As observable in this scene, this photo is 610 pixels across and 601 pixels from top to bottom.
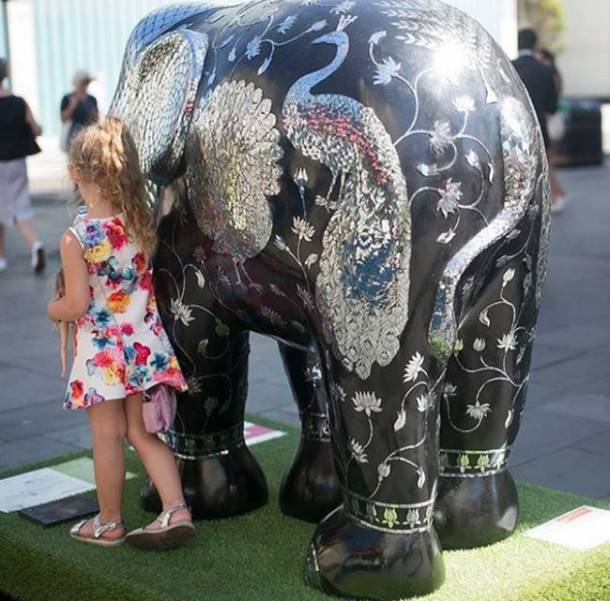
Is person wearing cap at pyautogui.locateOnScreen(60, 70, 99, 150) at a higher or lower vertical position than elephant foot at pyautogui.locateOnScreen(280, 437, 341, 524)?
higher

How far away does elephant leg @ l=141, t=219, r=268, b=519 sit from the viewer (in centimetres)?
288

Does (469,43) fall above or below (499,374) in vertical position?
above

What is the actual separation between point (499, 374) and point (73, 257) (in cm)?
103

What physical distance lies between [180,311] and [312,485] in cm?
64

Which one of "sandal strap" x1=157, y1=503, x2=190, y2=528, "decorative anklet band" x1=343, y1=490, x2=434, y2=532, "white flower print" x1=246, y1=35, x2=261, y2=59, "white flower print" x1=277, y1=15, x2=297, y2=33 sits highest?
"white flower print" x1=277, y1=15, x2=297, y2=33

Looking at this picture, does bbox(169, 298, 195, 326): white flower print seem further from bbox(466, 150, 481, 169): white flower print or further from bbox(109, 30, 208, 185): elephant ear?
bbox(466, 150, 481, 169): white flower print

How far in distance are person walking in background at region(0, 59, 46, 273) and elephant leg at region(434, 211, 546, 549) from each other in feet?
18.2

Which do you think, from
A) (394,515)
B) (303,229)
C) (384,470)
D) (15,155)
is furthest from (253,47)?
(15,155)

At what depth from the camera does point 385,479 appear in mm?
2508

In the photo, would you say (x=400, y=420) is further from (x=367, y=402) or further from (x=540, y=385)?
(x=540, y=385)

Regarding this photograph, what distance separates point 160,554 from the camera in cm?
292

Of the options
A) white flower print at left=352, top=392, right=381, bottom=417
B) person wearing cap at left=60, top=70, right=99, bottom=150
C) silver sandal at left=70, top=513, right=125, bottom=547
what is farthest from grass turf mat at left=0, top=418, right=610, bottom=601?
person wearing cap at left=60, top=70, right=99, bottom=150

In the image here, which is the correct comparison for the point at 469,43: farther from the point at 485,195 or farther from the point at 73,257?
the point at 73,257

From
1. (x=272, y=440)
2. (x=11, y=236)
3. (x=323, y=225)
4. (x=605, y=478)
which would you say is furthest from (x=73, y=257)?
(x=11, y=236)
